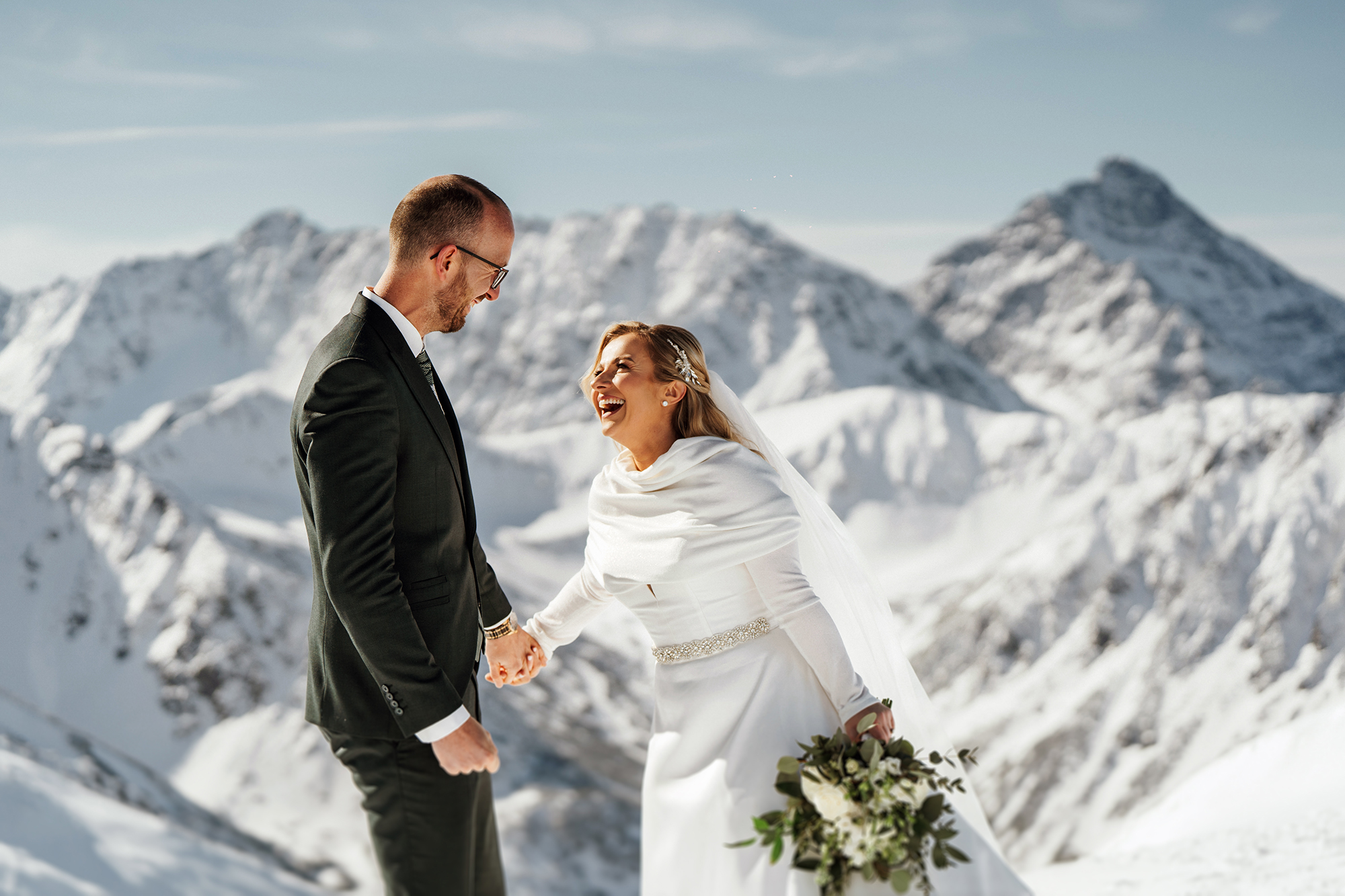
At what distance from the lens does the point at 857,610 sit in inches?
147

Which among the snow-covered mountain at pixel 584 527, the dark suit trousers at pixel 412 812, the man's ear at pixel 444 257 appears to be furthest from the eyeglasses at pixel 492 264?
the snow-covered mountain at pixel 584 527

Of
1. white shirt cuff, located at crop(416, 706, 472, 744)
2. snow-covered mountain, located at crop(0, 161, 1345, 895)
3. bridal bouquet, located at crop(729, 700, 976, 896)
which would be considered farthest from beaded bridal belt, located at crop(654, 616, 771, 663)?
snow-covered mountain, located at crop(0, 161, 1345, 895)

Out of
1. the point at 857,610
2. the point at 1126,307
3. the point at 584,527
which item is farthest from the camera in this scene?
the point at 1126,307

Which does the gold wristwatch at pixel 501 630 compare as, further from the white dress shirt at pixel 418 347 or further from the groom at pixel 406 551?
the white dress shirt at pixel 418 347

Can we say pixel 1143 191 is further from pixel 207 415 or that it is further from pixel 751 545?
pixel 751 545

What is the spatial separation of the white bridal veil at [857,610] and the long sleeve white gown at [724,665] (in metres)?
0.39

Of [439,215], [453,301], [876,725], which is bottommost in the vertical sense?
[876,725]

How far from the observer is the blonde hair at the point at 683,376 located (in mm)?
3359

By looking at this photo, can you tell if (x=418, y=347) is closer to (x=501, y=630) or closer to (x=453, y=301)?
(x=453, y=301)

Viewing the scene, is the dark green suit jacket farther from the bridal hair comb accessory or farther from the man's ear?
the bridal hair comb accessory

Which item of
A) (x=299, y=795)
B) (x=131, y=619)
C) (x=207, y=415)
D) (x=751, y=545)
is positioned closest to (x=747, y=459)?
(x=751, y=545)

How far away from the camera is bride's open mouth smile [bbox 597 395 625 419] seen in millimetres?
3350

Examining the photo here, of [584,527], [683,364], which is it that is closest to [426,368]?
[683,364]

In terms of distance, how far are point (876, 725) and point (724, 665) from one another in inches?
21.0
